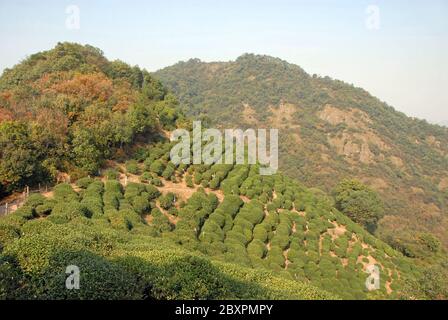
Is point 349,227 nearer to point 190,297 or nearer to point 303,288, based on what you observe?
point 303,288

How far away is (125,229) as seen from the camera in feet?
58.6

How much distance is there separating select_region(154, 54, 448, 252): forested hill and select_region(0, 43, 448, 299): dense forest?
34772 mm

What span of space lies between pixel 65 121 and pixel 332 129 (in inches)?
2807

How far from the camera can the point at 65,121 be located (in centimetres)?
2544

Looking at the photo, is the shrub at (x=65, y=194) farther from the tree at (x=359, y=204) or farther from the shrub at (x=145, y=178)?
the tree at (x=359, y=204)

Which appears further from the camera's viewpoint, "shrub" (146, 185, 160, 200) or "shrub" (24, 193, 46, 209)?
"shrub" (146, 185, 160, 200)

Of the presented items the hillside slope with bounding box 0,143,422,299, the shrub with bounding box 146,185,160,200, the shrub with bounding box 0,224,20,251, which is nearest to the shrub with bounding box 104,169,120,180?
the hillside slope with bounding box 0,143,422,299

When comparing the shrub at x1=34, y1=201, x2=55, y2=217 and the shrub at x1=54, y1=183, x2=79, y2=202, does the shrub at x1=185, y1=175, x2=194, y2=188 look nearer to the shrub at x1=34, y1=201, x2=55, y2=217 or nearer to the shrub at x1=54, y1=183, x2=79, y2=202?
the shrub at x1=54, y1=183, x2=79, y2=202

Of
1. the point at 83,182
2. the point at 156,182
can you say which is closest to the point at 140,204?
the point at 83,182

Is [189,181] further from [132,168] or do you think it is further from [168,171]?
[132,168]

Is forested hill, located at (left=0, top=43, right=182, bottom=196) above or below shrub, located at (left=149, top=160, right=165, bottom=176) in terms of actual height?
above

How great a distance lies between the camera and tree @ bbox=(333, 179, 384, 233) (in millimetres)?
38281

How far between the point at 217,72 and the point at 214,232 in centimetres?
10367
